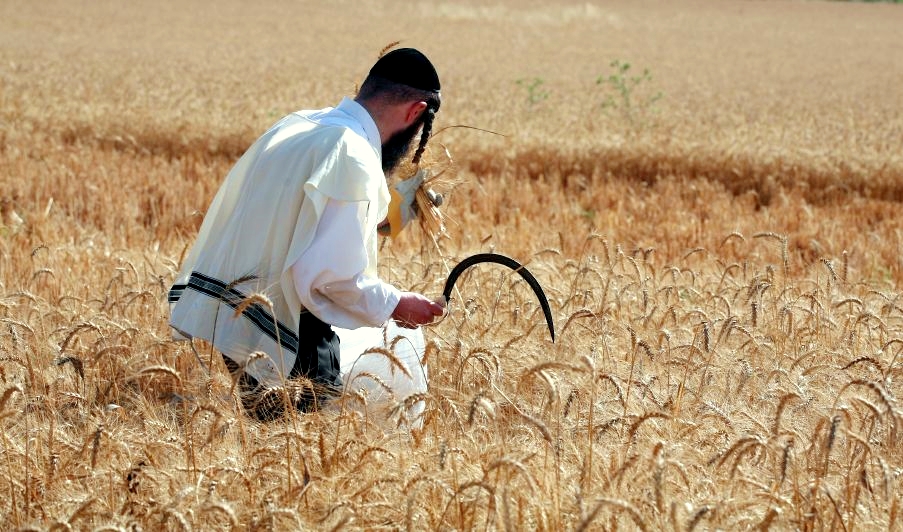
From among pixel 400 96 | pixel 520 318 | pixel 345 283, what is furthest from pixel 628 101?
pixel 345 283

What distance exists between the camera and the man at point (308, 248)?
3.72m

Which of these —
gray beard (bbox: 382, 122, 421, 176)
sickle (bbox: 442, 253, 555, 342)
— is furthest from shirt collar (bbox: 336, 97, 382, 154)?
sickle (bbox: 442, 253, 555, 342)

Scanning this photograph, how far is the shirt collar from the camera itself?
404 centimetres

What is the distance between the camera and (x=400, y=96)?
13.3 feet

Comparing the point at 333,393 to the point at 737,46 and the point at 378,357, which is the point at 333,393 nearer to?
the point at 378,357

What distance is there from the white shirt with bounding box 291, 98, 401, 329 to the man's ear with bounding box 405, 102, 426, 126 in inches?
19.8

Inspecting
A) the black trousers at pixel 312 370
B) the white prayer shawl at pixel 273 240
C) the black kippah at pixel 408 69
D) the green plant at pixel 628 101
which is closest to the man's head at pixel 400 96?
the black kippah at pixel 408 69

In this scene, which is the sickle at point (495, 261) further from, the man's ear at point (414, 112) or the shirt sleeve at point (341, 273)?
the man's ear at point (414, 112)

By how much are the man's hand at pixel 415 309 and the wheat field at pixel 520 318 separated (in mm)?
241

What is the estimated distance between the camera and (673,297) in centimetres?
559

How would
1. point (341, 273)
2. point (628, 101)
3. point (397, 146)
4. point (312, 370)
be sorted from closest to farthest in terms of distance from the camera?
1. point (341, 273)
2. point (312, 370)
3. point (397, 146)
4. point (628, 101)

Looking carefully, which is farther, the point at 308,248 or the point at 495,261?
the point at 495,261

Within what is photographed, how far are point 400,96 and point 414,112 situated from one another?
9cm

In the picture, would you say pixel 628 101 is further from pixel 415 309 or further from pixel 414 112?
pixel 415 309
